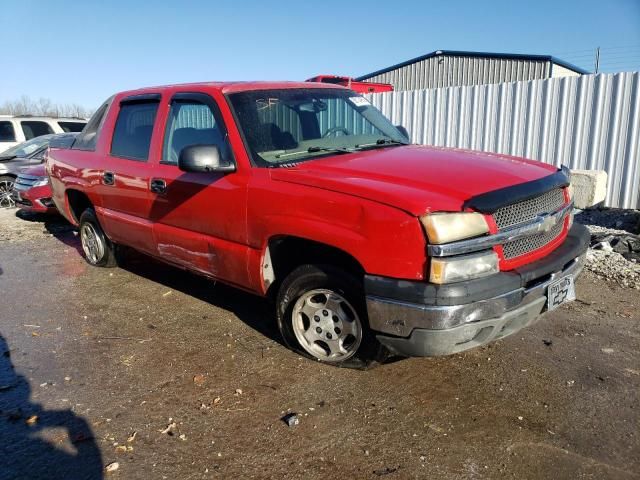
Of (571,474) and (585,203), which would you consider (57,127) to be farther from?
(571,474)

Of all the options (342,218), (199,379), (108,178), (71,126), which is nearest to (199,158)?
(342,218)

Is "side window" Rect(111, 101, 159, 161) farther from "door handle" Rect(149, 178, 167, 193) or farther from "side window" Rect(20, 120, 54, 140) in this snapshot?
"side window" Rect(20, 120, 54, 140)

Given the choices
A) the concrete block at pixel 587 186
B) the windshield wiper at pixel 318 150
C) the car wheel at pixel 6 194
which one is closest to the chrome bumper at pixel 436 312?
the windshield wiper at pixel 318 150

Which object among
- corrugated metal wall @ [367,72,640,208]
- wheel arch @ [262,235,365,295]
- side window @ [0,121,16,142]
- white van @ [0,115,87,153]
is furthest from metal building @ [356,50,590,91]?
wheel arch @ [262,235,365,295]

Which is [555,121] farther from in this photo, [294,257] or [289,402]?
[289,402]

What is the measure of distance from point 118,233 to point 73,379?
1991mm

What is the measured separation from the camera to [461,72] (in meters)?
24.6

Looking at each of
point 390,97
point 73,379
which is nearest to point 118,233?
point 73,379

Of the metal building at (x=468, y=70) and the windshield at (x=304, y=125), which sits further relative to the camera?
the metal building at (x=468, y=70)

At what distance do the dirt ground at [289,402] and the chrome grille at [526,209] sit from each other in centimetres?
107

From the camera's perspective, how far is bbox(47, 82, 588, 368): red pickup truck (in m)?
2.68

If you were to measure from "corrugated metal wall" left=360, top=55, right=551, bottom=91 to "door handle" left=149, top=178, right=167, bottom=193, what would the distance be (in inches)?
826

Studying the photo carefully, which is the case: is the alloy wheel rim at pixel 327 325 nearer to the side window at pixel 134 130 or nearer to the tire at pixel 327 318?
the tire at pixel 327 318

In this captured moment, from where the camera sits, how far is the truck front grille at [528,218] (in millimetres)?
2863
